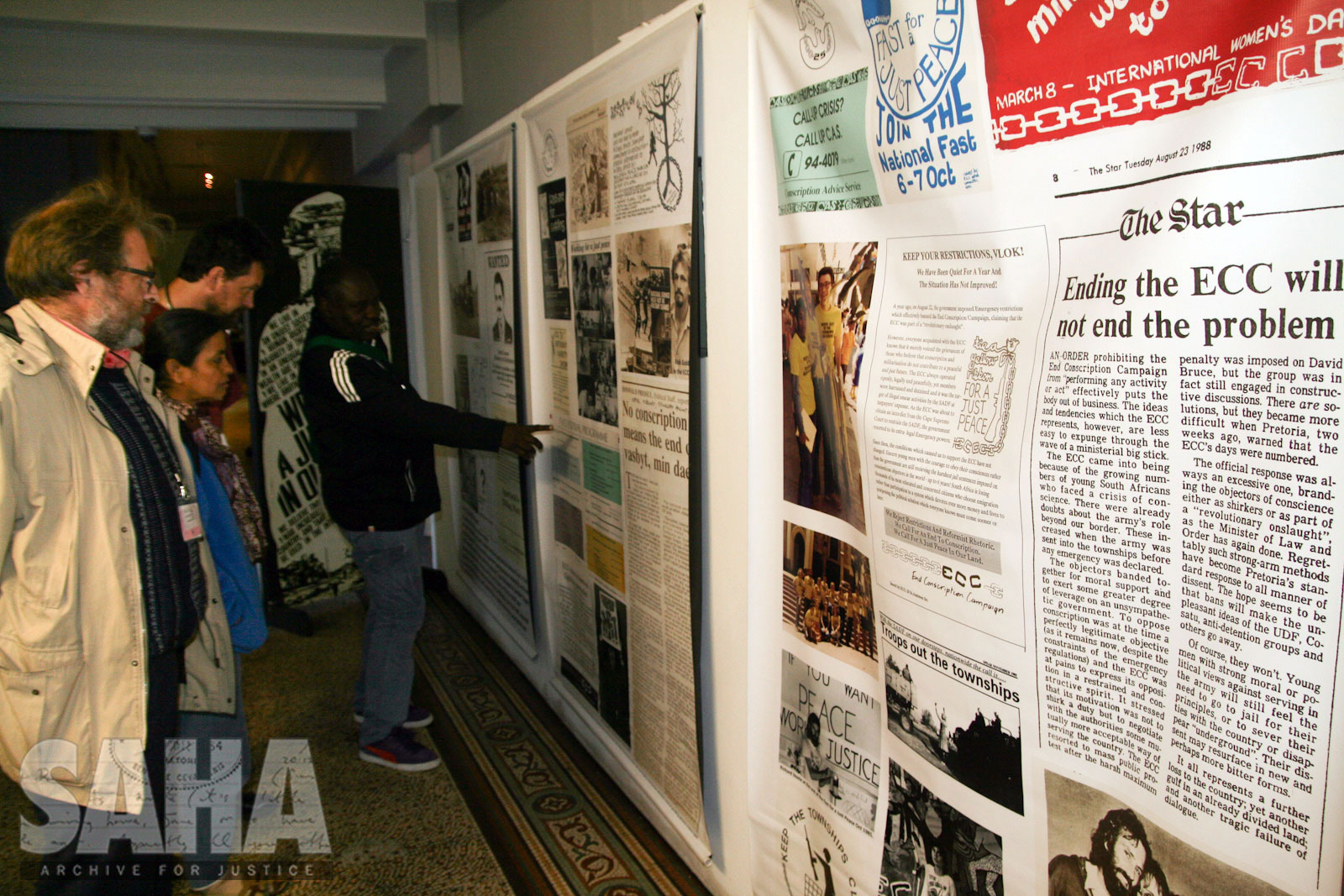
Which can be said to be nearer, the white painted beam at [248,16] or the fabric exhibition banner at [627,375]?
the fabric exhibition banner at [627,375]

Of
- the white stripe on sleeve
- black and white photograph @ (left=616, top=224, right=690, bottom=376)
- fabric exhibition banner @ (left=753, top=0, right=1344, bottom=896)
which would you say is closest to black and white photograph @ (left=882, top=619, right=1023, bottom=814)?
fabric exhibition banner @ (left=753, top=0, right=1344, bottom=896)

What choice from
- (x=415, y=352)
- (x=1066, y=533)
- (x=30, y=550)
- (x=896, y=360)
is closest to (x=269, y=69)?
(x=415, y=352)

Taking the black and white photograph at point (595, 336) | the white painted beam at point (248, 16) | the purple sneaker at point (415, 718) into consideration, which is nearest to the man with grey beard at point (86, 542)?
the black and white photograph at point (595, 336)

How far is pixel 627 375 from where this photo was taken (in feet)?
6.84

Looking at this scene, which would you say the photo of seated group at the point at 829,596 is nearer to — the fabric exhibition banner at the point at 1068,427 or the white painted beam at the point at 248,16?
the fabric exhibition banner at the point at 1068,427

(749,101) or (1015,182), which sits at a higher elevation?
(749,101)

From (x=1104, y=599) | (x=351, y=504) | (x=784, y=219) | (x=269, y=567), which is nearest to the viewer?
(x=1104, y=599)

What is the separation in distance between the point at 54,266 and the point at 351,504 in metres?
1.16

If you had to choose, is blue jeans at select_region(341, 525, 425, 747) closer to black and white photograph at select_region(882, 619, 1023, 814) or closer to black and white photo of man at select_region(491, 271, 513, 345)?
black and white photo of man at select_region(491, 271, 513, 345)

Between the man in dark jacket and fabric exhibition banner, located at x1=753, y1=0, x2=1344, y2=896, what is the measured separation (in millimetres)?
1446

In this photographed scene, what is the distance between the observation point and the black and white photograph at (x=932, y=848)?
3.67ft

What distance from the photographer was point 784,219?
1437mm

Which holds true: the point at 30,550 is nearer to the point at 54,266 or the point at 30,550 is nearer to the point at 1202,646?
the point at 54,266

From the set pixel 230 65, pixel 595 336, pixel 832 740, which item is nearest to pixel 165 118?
pixel 230 65
